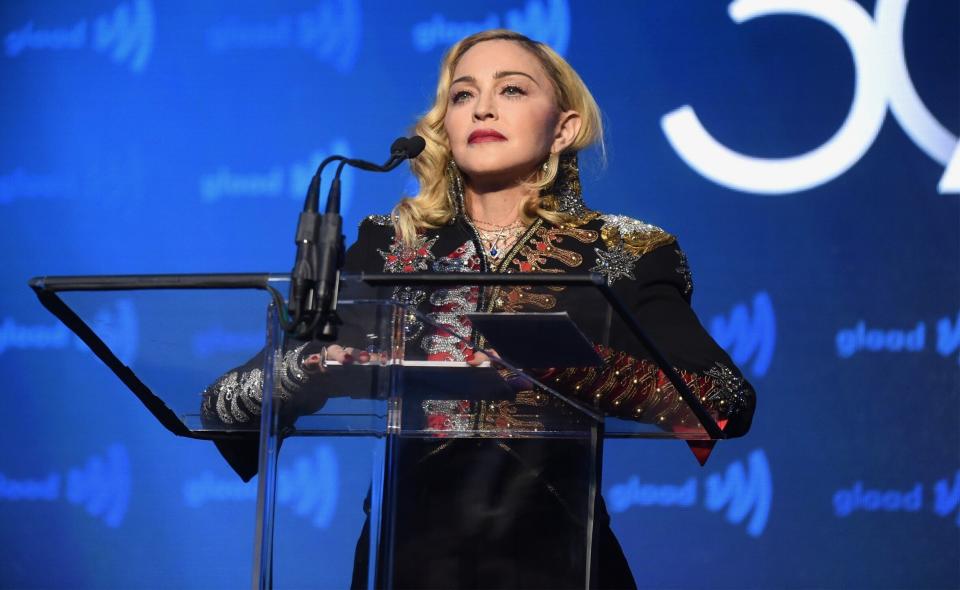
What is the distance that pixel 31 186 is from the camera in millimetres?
3162

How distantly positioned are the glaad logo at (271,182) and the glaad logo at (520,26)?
0.35 meters

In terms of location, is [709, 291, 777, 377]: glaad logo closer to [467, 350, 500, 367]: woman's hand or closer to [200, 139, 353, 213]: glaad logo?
[200, 139, 353, 213]: glaad logo

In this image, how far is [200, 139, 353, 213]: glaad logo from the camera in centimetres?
306

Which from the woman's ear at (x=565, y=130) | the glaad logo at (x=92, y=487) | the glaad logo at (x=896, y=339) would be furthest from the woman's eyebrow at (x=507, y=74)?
the glaad logo at (x=92, y=487)

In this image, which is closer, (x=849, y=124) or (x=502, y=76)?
(x=502, y=76)

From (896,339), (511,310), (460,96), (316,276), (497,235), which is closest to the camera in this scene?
(316,276)

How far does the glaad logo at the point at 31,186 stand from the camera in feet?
10.3

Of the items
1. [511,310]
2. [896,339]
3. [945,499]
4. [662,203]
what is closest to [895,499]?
[945,499]

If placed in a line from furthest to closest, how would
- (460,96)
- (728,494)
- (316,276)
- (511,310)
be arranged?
(728,494) → (460,96) → (511,310) → (316,276)

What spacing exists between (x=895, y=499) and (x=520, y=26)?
5.00 feet

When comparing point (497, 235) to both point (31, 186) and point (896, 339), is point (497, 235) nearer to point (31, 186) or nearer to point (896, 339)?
point (896, 339)

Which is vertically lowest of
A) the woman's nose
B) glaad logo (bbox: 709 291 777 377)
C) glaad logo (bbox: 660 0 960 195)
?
glaad logo (bbox: 709 291 777 377)

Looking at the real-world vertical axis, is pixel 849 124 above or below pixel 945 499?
above

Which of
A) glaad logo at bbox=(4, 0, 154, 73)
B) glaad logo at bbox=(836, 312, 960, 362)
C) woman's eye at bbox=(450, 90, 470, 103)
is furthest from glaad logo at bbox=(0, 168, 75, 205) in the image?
glaad logo at bbox=(836, 312, 960, 362)
